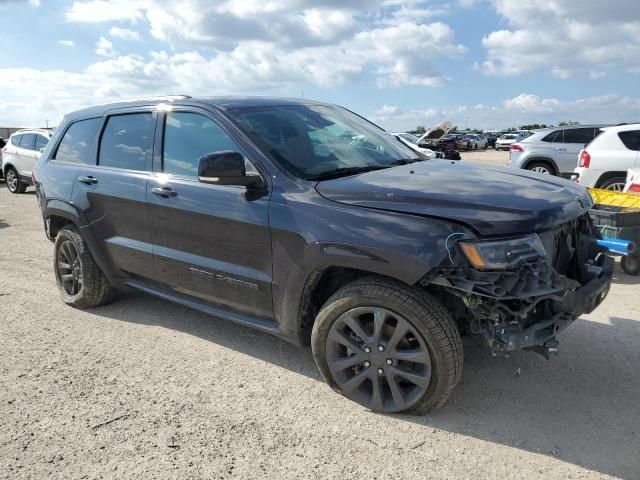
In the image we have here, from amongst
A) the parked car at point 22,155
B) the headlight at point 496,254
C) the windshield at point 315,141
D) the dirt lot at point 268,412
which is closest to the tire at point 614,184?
the dirt lot at point 268,412

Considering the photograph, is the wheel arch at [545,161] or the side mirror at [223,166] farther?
the wheel arch at [545,161]

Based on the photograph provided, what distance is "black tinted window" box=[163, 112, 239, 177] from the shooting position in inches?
141

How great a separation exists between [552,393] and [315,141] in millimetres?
2203

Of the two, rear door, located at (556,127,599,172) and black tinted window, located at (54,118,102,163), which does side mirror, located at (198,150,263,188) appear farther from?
rear door, located at (556,127,599,172)

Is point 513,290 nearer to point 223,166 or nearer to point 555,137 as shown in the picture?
point 223,166

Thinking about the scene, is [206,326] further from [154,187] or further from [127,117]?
[127,117]

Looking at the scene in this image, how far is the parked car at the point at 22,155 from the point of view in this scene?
45.4 ft

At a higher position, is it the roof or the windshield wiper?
the roof

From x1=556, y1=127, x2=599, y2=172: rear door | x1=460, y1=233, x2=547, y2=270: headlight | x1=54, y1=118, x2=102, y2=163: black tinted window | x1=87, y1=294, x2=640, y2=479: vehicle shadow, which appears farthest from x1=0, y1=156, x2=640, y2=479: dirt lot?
x1=556, y1=127, x2=599, y2=172: rear door

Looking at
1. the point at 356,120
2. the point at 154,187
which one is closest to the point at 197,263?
the point at 154,187

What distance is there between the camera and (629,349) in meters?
3.86

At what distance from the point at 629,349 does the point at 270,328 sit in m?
2.59

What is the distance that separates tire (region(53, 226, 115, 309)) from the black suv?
335 millimetres

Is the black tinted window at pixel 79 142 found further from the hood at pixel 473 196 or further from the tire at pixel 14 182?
the tire at pixel 14 182
